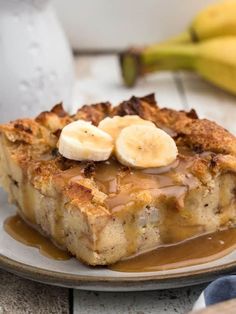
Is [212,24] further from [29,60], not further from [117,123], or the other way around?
[117,123]

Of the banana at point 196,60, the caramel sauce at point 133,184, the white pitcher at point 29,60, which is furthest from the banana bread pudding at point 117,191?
the banana at point 196,60

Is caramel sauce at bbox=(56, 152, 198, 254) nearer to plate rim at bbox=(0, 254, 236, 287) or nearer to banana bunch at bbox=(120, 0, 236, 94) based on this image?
plate rim at bbox=(0, 254, 236, 287)

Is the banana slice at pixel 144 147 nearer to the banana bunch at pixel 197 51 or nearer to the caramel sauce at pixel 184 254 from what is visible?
the caramel sauce at pixel 184 254

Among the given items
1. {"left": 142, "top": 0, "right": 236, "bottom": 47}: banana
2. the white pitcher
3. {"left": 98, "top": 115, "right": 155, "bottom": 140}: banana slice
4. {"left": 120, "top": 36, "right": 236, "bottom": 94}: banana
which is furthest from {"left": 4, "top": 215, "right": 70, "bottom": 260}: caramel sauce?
{"left": 142, "top": 0, "right": 236, "bottom": 47}: banana

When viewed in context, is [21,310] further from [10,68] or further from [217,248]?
[10,68]

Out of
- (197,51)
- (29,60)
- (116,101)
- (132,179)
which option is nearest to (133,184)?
(132,179)

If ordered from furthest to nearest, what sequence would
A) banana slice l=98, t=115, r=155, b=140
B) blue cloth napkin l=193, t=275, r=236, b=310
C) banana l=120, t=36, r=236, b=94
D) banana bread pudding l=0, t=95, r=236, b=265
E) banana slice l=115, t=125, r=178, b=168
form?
banana l=120, t=36, r=236, b=94, banana slice l=98, t=115, r=155, b=140, banana slice l=115, t=125, r=178, b=168, banana bread pudding l=0, t=95, r=236, b=265, blue cloth napkin l=193, t=275, r=236, b=310
